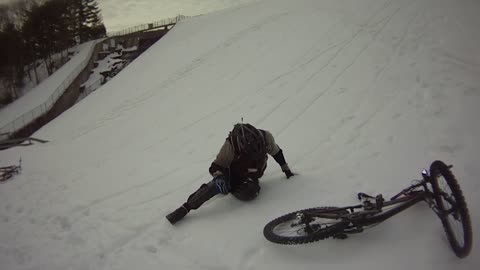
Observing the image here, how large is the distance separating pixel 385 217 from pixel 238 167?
6.52 ft

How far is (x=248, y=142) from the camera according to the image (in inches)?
154

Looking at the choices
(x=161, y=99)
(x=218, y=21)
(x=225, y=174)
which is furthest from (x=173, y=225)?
(x=218, y=21)

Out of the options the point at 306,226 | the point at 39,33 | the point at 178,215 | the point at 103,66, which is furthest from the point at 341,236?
the point at 39,33

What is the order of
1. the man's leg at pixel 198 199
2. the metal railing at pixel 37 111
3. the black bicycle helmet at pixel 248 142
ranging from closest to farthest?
the black bicycle helmet at pixel 248 142 < the man's leg at pixel 198 199 < the metal railing at pixel 37 111

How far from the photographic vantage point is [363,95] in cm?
754

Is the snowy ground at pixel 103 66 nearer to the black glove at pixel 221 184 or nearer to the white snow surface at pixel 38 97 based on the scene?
the white snow surface at pixel 38 97

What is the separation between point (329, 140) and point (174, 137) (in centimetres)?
455

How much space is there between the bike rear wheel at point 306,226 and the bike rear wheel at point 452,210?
0.92 metres

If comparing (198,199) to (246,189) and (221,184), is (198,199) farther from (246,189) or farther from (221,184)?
(246,189)

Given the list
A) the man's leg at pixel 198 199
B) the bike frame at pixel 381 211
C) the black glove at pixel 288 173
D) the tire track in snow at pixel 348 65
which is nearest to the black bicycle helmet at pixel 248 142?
the man's leg at pixel 198 199

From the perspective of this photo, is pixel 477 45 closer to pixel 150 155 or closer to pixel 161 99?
pixel 150 155

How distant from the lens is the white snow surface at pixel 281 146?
11.6 ft

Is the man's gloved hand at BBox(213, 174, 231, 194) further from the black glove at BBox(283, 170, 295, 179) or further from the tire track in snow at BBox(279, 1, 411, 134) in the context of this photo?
the tire track in snow at BBox(279, 1, 411, 134)

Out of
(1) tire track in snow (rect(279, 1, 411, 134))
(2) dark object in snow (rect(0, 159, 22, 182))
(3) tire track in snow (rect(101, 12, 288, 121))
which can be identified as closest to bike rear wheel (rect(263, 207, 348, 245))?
(1) tire track in snow (rect(279, 1, 411, 134))
